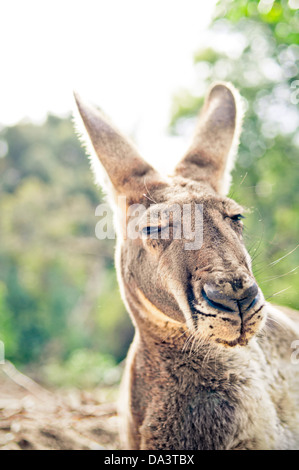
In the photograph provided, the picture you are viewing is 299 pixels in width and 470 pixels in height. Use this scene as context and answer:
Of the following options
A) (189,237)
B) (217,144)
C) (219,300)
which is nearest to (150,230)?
(189,237)

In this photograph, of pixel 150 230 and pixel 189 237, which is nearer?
pixel 189 237

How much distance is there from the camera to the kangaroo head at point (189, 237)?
2.36m

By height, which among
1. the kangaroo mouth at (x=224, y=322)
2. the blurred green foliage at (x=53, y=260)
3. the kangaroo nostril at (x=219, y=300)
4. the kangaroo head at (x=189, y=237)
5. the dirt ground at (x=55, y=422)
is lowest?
the dirt ground at (x=55, y=422)

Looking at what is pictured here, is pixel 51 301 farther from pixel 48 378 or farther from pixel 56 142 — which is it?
pixel 56 142

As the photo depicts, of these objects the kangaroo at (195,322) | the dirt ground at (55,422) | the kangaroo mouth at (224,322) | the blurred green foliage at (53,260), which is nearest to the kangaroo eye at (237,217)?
the kangaroo at (195,322)

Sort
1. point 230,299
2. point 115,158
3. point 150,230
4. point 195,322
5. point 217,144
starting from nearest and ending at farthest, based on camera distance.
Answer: point 230,299
point 195,322
point 150,230
point 115,158
point 217,144

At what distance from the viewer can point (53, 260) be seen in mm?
18234

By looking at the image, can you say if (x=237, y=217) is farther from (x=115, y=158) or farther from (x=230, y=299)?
(x=115, y=158)

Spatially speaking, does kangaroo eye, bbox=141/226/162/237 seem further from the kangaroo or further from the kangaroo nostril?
the kangaroo nostril

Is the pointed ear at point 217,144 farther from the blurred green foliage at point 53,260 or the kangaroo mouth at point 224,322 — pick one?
the blurred green foliage at point 53,260

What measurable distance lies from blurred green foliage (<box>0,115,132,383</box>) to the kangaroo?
565 cm

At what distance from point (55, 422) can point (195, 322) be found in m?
2.83

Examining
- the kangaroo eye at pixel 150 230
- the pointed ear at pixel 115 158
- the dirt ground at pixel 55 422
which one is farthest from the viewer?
the dirt ground at pixel 55 422

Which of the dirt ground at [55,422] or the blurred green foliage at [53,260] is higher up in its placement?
the blurred green foliage at [53,260]
